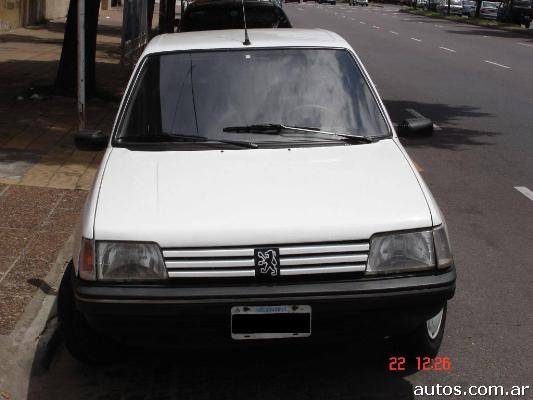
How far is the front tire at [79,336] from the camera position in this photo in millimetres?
4641

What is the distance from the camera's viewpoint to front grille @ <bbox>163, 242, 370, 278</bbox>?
13.5 ft

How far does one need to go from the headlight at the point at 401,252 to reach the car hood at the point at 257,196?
5cm

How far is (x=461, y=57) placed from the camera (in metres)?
26.4

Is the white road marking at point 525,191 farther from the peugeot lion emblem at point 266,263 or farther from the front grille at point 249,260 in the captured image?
the peugeot lion emblem at point 266,263

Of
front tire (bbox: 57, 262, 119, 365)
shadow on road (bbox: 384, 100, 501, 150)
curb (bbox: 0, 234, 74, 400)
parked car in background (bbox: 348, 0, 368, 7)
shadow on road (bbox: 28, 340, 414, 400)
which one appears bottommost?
parked car in background (bbox: 348, 0, 368, 7)

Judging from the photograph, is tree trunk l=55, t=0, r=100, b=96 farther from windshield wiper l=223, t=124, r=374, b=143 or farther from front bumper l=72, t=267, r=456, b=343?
front bumper l=72, t=267, r=456, b=343

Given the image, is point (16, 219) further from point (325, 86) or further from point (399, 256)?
point (399, 256)

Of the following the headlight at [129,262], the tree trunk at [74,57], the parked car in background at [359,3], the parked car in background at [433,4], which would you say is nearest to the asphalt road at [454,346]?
the headlight at [129,262]

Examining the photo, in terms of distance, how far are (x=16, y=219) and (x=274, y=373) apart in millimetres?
3355

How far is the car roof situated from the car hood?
0.98 metres

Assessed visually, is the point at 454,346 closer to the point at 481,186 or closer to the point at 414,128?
the point at 414,128

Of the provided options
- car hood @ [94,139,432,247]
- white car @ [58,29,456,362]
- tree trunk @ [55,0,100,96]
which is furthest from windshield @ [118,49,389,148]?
tree trunk @ [55,0,100,96]

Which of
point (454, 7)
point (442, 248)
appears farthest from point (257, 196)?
point (454, 7)

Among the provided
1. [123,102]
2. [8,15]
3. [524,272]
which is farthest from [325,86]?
[8,15]
